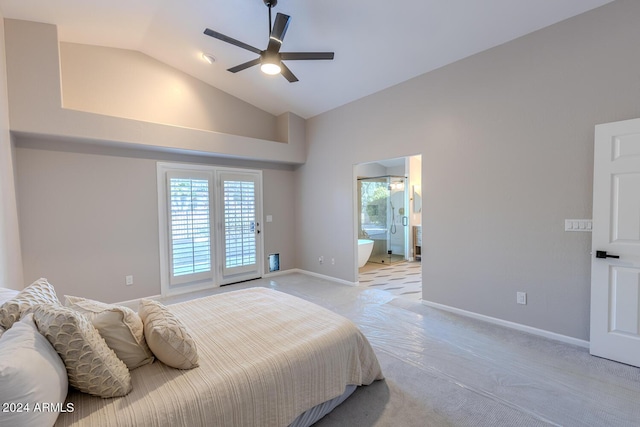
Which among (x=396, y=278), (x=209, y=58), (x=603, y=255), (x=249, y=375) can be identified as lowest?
(x=396, y=278)

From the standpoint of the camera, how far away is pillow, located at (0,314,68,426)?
3.06 ft

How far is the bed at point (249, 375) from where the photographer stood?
1.26m

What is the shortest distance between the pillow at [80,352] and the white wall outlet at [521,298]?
11.5ft

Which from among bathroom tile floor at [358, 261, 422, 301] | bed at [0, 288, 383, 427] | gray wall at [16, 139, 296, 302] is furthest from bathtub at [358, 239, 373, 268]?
bed at [0, 288, 383, 427]

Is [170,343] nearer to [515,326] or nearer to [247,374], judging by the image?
[247,374]

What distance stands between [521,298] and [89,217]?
5.31 metres

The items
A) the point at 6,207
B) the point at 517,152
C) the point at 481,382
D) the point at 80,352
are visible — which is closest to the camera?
the point at 80,352

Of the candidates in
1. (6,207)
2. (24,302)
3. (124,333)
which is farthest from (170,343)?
(6,207)

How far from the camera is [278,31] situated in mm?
2545

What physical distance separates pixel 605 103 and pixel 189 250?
531cm

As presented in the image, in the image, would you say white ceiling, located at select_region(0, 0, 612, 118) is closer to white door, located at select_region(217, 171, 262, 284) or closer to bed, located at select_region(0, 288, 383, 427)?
white door, located at select_region(217, 171, 262, 284)

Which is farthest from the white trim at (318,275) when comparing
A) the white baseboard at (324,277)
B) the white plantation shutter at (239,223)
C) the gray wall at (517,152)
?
the gray wall at (517,152)

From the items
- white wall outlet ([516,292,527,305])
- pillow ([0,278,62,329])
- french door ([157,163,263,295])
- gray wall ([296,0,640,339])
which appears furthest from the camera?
french door ([157,163,263,295])

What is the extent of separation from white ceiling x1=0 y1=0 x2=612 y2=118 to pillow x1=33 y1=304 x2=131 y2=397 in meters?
3.18
